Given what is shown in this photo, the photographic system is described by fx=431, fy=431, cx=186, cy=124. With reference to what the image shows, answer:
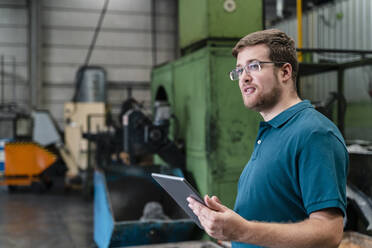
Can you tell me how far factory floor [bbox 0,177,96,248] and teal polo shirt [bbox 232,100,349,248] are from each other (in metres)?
4.68

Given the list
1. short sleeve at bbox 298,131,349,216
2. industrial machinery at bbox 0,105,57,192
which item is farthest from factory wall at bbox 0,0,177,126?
short sleeve at bbox 298,131,349,216

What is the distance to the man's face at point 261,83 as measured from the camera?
138 cm

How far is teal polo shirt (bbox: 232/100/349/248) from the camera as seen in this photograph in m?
1.19

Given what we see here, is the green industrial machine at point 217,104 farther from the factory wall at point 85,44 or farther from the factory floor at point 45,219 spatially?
the factory wall at point 85,44

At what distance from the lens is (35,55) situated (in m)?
13.3

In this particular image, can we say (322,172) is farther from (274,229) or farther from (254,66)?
(254,66)

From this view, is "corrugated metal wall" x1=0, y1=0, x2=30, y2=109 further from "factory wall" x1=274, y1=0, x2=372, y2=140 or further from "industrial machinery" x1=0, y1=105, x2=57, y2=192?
"factory wall" x1=274, y1=0, x2=372, y2=140

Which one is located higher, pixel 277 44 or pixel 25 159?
pixel 277 44

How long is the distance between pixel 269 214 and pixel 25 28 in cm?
1368

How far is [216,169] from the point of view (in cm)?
401

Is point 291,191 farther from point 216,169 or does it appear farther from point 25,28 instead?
point 25,28

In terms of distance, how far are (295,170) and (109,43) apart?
44.2 feet

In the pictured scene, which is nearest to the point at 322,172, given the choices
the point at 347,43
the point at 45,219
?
the point at 45,219

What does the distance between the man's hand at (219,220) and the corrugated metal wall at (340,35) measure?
696 cm
